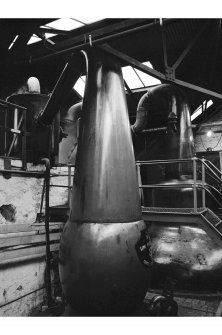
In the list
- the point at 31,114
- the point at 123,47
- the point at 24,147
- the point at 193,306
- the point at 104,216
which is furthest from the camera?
the point at 123,47

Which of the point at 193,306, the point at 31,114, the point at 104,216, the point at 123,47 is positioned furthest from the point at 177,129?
the point at 104,216

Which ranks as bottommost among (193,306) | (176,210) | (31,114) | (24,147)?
(193,306)

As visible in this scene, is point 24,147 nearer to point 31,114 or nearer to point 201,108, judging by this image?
point 31,114

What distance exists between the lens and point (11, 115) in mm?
5328

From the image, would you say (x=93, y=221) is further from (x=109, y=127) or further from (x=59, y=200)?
(x=59, y=200)

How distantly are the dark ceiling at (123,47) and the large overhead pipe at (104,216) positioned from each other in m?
0.40

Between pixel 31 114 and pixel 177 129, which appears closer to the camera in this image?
pixel 31 114

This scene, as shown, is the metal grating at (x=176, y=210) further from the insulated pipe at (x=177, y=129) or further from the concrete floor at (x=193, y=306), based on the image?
the concrete floor at (x=193, y=306)

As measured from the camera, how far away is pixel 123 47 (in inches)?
255

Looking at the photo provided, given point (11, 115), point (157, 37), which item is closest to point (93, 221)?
point (11, 115)

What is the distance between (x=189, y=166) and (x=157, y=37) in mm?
3177

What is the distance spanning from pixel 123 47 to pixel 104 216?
5.35 m

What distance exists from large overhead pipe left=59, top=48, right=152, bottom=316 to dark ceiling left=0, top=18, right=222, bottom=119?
0.40 m

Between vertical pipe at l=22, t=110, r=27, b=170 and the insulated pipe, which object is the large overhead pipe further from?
the insulated pipe
